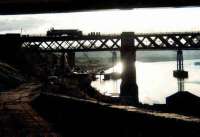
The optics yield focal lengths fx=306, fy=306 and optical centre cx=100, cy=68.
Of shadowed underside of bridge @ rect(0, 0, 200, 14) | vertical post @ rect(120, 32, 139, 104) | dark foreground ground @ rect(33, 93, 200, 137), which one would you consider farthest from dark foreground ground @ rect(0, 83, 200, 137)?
vertical post @ rect(120, 32, 139, 104)

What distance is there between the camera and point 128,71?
48969mm

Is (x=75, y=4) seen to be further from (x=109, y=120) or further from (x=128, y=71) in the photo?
(x=128, y=71)

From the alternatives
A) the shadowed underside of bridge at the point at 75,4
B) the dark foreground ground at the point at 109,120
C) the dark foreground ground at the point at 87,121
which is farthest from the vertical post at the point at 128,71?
the shadowed underside of bridge at the point at 75,4

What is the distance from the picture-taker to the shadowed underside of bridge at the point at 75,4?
292 inches

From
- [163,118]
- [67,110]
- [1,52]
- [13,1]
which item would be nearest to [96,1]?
[13,1]

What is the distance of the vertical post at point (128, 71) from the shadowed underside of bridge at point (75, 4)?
120 feet

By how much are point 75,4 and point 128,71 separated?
137ft

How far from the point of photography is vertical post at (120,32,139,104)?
46.3 metres

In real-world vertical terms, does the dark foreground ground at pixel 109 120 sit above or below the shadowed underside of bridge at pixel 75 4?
below

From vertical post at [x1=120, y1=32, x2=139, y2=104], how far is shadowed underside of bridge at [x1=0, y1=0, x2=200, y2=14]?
120ft

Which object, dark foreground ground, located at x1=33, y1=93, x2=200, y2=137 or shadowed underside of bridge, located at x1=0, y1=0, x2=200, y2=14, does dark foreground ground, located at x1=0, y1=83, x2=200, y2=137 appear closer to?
dark foreground ground, located at x1=33, y1=93, x2=200, y2=137

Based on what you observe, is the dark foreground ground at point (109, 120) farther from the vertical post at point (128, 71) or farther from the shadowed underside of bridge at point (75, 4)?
the vertical post at point (128, 71)

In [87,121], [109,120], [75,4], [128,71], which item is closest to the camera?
[75,4]

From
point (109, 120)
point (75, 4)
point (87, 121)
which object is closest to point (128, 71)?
point (87, 121)
